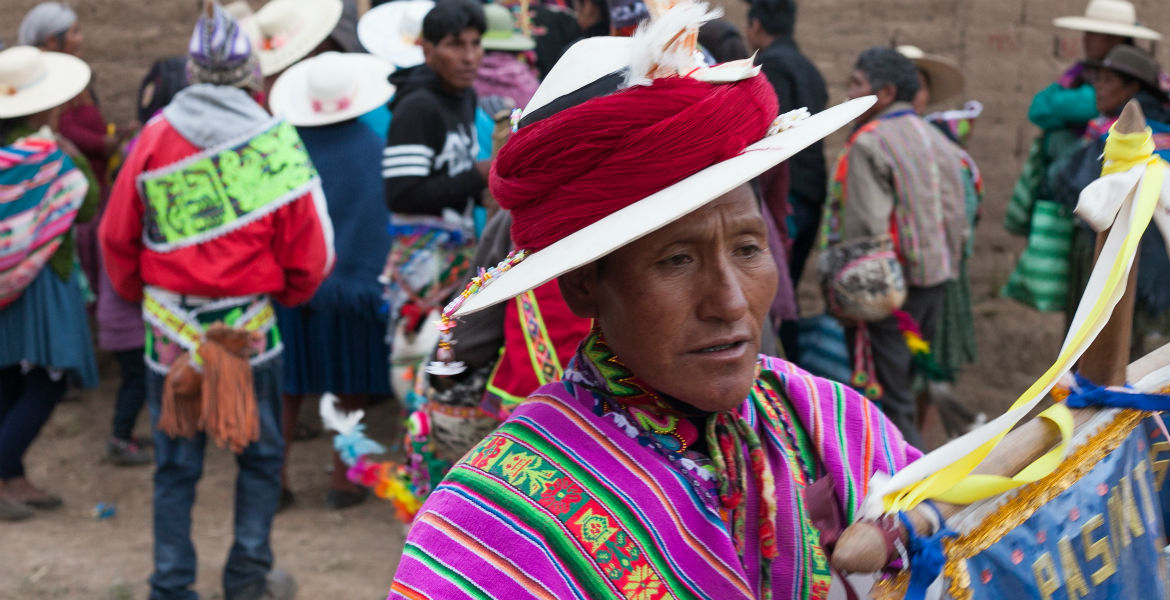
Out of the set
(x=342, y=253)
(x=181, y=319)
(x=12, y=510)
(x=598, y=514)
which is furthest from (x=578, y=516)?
(x=12, y=510)

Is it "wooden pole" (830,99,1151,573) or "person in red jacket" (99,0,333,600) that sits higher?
"wooden pole" (830,99,1151,573)

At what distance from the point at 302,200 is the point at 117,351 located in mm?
2465

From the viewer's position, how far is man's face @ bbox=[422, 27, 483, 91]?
495cm

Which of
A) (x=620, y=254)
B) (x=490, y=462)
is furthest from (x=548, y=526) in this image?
(x=620, y=254)

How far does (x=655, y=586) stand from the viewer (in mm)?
1616

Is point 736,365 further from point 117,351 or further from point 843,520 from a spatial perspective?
point 117,351

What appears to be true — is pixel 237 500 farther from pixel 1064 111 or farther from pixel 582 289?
pixel 1064 111

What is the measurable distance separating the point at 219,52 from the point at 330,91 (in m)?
1.53

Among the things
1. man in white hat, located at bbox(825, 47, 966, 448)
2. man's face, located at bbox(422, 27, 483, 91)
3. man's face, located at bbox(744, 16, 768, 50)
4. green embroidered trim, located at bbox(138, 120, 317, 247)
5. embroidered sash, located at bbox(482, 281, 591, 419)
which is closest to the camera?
embroidered sash, located at bbox(482, 281, 591, 419)

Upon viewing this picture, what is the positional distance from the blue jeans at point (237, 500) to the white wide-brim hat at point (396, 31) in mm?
2639

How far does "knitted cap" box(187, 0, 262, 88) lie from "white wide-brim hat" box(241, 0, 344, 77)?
2484mm

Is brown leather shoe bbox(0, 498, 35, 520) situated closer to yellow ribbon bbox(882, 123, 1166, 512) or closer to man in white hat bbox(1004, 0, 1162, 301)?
man in white hat bbox(1004, 0, 1162, 301)

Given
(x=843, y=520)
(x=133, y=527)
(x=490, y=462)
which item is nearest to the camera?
(x=490, y=462)

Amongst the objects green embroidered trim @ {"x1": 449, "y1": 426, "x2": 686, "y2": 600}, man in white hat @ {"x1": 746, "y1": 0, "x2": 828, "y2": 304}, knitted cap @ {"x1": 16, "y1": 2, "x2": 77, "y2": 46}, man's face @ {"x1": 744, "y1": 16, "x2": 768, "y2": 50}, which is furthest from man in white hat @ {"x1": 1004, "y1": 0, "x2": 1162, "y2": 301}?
knitted cap @ {"x1": 16, "y1": 2, "x2": 77, "y2": 46}
